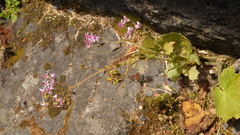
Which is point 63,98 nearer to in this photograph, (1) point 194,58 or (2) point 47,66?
(2) point 47,66

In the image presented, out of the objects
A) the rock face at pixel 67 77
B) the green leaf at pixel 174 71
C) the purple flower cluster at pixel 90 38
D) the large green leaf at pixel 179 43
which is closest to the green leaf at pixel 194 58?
the large green leaf at pixel 179 43

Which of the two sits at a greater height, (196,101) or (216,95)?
(216,95)

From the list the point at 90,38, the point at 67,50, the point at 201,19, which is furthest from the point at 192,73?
the point at 67,50

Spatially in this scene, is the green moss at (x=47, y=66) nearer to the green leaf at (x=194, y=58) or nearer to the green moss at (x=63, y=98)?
the green moss at (x=63, y=98)

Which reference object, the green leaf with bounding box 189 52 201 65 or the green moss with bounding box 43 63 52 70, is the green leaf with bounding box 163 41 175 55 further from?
the green moss with bounding box 43 63 52 70

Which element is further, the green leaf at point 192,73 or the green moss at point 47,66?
the green moss at point 47,66

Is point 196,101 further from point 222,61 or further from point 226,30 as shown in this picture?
point 226,30

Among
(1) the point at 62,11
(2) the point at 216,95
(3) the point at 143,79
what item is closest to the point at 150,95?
(3) the point at 143,79
